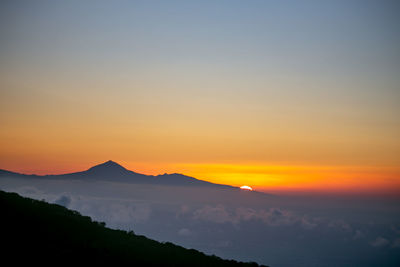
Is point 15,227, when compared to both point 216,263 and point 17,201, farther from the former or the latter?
point 216,263

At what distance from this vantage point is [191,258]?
33.0 meters

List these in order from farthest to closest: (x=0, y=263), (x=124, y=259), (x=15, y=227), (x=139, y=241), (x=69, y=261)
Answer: (x=139, y=241), (x=15, y=227), (x=124, y=259), (x=69, y=261), (x=0, y=263)

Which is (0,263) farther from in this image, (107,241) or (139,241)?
(139,241)

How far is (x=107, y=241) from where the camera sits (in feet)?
104

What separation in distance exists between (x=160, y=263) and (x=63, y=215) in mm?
12674

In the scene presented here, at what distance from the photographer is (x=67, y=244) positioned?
93.4 feet

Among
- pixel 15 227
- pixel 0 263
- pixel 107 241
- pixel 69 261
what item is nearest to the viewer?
pixel 0 263

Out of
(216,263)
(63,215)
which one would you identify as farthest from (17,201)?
(216,263)

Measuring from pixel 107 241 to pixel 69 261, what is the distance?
6211 millimetres

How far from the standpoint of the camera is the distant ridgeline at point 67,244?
25922 millimetres

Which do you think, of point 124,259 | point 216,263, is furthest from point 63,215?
point 216,263

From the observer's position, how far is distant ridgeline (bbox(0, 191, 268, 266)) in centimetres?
2592

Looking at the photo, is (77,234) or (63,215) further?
(63,215)

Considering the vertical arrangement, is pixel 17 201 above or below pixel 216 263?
above
